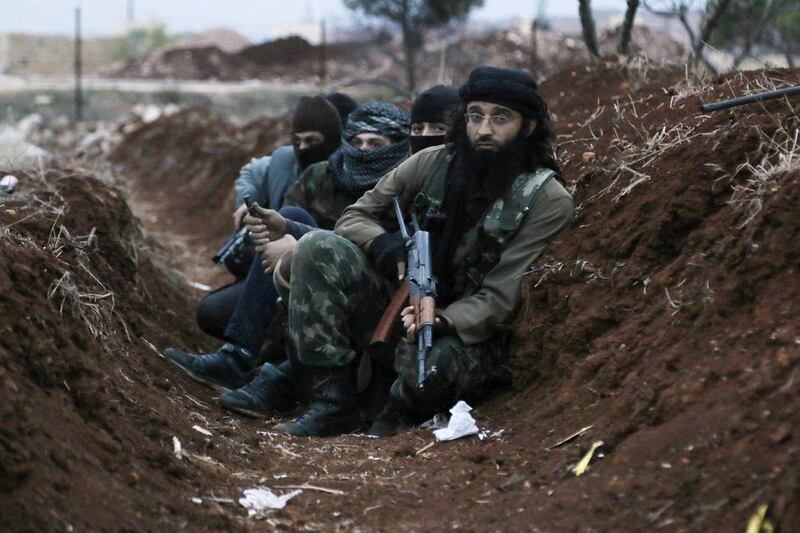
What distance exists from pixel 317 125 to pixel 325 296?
200 centimetres

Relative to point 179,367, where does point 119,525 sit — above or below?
above

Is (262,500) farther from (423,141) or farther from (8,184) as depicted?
(8,184)

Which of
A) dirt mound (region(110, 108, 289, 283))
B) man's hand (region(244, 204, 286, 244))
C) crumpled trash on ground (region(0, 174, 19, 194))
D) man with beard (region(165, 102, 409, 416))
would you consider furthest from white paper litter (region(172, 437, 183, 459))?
dirt mound (region(110, 108, 289, 283))

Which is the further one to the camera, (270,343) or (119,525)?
(270,343)

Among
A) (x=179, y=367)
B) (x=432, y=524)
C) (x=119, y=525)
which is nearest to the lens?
(x=119, y=525)

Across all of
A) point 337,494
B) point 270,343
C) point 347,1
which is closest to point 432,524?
point 337,494

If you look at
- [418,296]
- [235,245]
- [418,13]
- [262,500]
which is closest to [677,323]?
[418,296]

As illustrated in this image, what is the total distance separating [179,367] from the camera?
20.8 feet

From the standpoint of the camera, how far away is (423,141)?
21.2 ft

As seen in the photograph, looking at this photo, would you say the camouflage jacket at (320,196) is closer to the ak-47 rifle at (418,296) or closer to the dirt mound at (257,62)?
the ak-47 rifle at (418,296)

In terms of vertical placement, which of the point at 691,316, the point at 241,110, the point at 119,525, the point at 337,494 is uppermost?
the point at 691,316

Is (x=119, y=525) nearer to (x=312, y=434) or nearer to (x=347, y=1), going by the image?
(x=312, y=434)

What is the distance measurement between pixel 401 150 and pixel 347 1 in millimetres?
21113

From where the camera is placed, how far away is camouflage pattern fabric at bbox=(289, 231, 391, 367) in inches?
219
